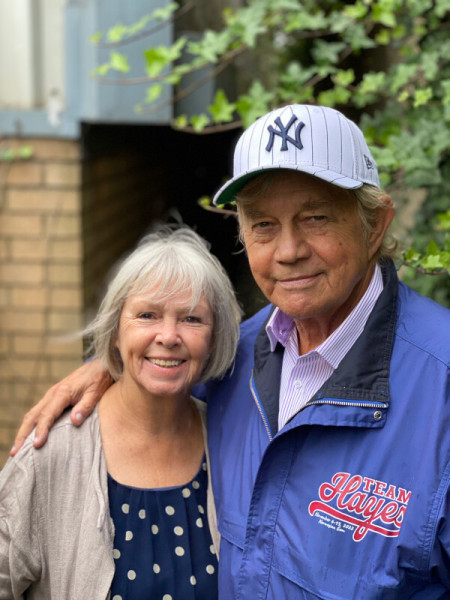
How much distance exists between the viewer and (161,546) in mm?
2162

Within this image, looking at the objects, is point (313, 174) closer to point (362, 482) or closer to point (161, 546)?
point (362, 482)

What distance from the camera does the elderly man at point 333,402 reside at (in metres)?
1.73

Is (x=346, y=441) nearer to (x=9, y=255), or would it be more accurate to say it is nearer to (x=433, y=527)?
(x=433, y=527)

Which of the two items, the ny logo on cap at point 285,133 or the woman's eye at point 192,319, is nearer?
the ny logo on cap at point 285,133

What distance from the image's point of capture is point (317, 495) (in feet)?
6.14

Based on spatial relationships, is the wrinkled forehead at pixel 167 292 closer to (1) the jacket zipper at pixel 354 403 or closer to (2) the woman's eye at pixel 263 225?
(2) the woman's eye at pixel 263 225

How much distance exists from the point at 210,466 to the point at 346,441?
1.95 feet

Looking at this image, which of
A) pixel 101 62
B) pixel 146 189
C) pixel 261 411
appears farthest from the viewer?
pixel 146 189

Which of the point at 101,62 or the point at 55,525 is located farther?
the point at 101,62

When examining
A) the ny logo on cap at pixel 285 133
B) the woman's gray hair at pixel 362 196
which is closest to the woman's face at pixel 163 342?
the woman's gray hair at pixel 362 196

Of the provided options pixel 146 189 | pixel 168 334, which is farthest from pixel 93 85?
pixel 168 334

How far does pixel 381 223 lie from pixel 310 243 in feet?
0.75

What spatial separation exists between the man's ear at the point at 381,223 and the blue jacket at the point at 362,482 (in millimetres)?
94

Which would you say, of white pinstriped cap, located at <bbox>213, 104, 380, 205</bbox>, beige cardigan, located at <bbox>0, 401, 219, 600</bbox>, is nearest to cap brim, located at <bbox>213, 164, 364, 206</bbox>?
white pinstriped cap, located at <bbox>213, 104, 380, 205</bbox>
